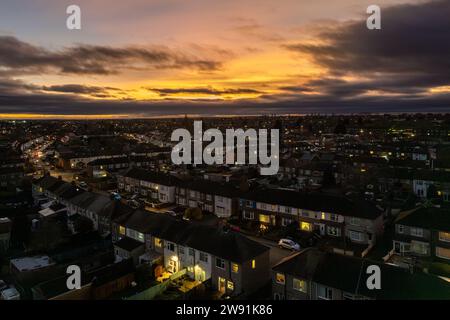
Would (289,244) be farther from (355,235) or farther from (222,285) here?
(222,285)

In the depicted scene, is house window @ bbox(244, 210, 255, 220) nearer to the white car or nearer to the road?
the road

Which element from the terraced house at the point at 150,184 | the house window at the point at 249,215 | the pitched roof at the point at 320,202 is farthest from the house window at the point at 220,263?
the terraced house at the point at 150,184

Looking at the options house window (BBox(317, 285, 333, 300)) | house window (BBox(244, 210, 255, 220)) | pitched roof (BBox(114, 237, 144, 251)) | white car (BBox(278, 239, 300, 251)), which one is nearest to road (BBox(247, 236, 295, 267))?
white car (BBox(278, 239, 300, 251))

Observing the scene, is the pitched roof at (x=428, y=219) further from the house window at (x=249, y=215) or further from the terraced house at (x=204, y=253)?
the house window at (x=249, y=215)

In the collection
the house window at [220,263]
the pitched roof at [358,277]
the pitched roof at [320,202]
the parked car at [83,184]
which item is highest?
the pitched roof at [320,202]

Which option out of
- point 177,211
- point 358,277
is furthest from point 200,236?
point 177,211
